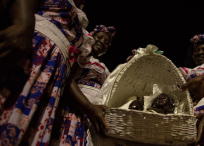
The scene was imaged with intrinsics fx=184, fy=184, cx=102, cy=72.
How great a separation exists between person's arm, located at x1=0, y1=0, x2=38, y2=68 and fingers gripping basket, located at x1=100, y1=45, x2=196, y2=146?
385 millimetres

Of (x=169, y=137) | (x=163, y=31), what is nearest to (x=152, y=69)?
(x=169, y=137)

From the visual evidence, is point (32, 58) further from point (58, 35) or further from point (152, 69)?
point (152, 69)

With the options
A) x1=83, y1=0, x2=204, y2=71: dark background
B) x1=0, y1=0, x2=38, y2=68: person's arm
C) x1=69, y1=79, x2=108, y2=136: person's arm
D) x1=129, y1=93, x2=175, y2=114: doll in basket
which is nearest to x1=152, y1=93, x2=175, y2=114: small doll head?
x1=129, y1=93, x2=175, y2=114: doll in basket

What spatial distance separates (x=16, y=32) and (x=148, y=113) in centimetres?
49

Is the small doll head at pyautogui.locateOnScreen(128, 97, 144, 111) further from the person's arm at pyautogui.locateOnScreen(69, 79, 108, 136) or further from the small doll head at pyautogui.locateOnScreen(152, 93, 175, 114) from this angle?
the person's arm at pyautogui.locateOnScreen(69, 79, 108, 136)

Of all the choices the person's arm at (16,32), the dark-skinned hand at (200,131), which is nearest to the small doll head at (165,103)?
the dark-skinned hand at (200,131)

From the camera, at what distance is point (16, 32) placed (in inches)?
17.1

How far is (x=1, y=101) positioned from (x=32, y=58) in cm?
15

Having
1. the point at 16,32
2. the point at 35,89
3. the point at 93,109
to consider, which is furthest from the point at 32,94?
the point at 93,109

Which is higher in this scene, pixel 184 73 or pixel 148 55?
pixel 184 73

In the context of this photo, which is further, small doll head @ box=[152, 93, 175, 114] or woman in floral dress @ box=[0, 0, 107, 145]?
small doll head @ box=[152, 93, 175, 114]

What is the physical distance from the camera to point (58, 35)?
2.02ft

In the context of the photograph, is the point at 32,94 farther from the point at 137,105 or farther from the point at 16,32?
the point at 137,105

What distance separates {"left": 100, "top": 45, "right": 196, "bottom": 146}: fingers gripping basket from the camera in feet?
2.16
